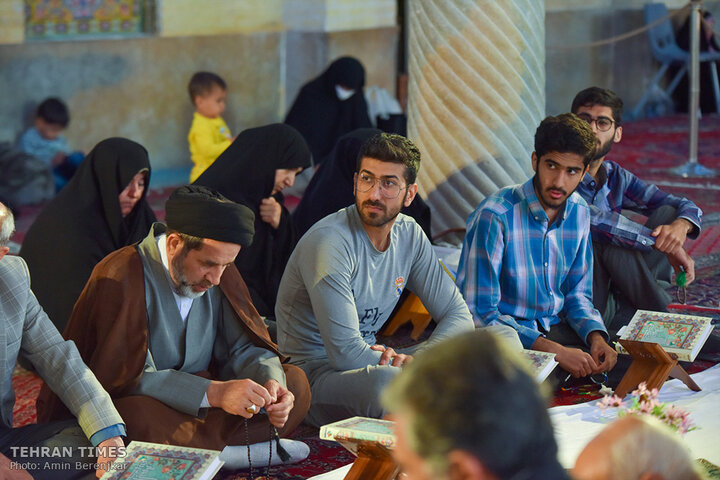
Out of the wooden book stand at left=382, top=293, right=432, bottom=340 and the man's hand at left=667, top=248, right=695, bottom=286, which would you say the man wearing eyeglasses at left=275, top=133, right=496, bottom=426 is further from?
the man's hand at left=667, top=248, right=695, bottom=286

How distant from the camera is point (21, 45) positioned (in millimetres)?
7223

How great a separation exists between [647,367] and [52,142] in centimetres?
492

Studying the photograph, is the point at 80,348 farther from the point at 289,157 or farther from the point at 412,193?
the point at 289,157

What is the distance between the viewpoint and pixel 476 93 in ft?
18.2

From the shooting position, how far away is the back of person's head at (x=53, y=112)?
7199 millimetres

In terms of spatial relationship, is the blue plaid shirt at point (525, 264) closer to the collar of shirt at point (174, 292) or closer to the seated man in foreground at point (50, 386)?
the collar of shirt at point (174, 292)

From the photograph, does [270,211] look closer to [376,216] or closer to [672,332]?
[376,216]

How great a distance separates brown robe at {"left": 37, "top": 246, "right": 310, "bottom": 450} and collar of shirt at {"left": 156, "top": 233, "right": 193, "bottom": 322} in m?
0.07

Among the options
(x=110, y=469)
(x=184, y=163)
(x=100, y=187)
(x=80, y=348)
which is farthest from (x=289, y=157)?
(x=184, y=163)

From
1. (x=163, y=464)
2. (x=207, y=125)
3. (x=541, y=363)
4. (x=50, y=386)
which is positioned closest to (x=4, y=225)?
(x=50, y=386)

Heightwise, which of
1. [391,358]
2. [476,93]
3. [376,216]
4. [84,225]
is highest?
[476,93]

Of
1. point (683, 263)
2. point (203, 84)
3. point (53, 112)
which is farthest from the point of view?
point (53, 112)

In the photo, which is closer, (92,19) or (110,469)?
(110,469)

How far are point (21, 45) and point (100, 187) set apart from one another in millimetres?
3588
